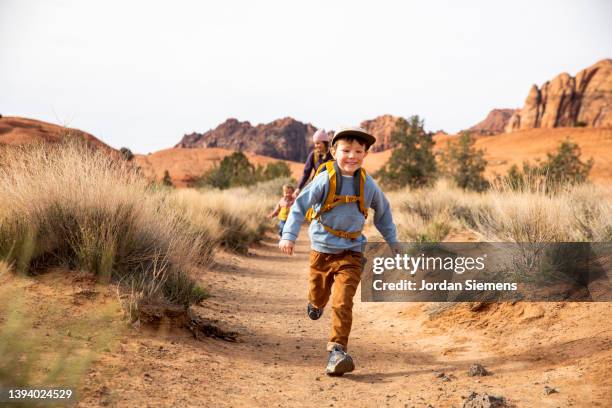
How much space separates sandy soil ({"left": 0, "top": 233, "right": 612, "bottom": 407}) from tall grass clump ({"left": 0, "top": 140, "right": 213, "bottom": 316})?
298 mm

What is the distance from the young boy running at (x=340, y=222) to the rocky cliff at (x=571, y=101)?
345 feet

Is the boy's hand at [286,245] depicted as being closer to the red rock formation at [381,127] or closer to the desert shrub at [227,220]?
the desert shrub at [227,220]

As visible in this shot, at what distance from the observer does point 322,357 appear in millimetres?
5039

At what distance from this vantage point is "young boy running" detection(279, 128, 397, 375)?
4.41 metres

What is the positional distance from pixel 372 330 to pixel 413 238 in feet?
14.9

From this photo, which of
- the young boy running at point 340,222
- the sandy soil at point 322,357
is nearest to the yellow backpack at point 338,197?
the young boy running at point 340,222

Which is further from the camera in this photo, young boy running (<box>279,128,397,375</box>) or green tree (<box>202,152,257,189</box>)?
green tree (<box>202,152,257,189</box>)

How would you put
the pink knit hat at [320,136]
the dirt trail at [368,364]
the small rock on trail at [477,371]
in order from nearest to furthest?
1. the dirt trail at [368,364]
2. the small rock on trail at [477,371]
3. the pink knit hat at [320,136]

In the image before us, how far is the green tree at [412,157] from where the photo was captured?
1008 inches

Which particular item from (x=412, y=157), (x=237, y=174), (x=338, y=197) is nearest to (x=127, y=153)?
(x=338, y=197)

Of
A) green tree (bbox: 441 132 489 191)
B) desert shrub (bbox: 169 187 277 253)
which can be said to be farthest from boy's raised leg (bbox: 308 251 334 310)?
green tree (bbox: 441 132 489 191)

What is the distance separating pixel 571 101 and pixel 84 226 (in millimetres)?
116645

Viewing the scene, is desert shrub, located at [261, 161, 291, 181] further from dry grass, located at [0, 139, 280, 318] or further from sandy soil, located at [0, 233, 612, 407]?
sandy soil, located at [0, 233, 612, 407]

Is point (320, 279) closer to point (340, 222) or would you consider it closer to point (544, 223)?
point (340, 222)
